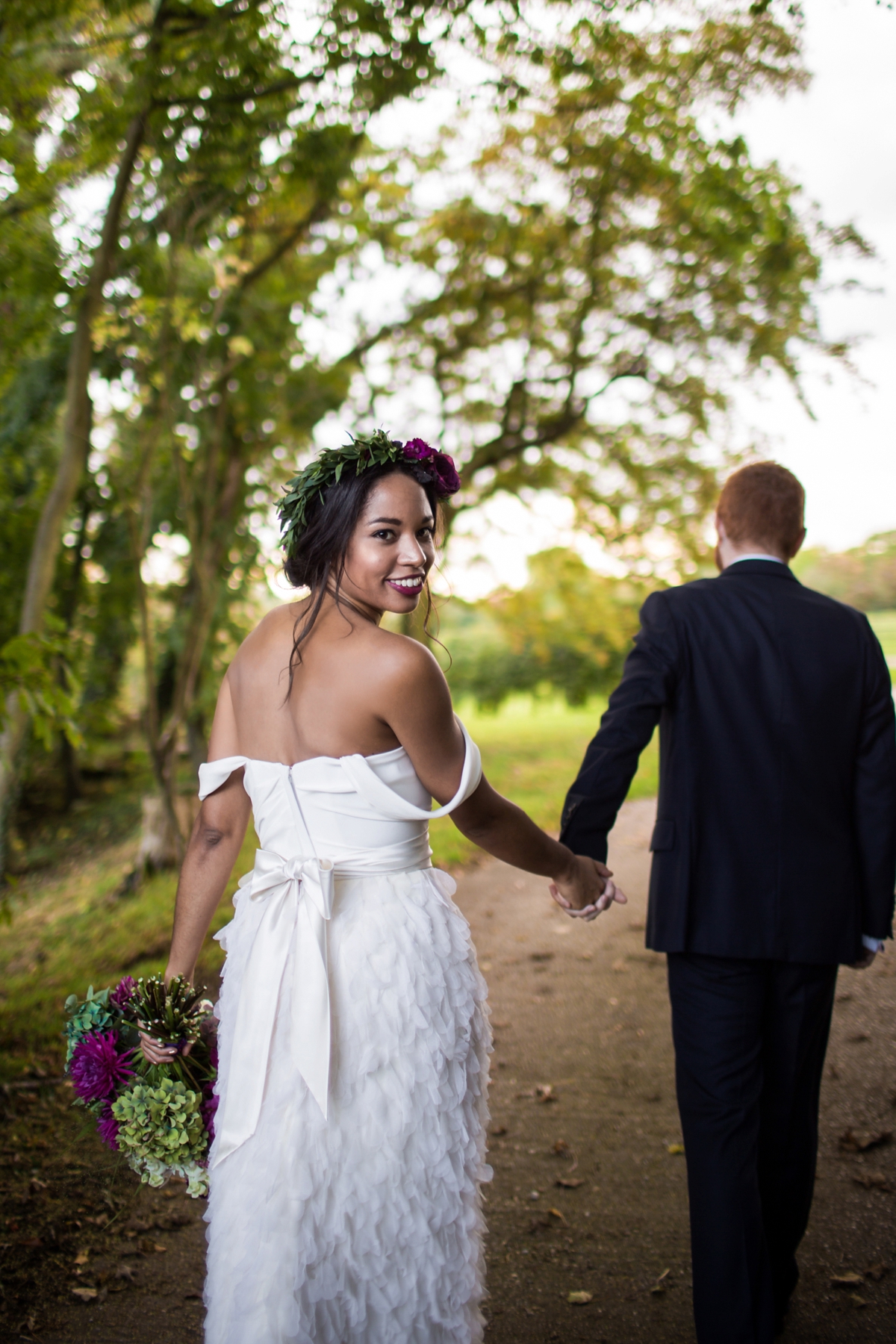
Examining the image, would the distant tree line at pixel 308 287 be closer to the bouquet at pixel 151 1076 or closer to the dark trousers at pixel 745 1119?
the bouquet at pixel 151 1076

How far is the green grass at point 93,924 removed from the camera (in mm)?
5074

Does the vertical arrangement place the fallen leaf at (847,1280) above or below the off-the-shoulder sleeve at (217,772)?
below

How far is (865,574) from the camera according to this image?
11.9 meters

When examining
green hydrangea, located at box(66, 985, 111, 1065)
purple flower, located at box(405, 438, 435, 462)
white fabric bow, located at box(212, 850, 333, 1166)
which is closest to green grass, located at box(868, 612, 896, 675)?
purple flower, located at box(405, 438, 435, 462)

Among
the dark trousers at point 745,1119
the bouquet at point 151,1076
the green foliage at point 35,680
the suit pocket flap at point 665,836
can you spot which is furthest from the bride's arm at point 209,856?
the green foliage at point 35,680

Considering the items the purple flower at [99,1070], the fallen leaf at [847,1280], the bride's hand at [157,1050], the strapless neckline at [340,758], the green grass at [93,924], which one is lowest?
the green grass at [93,924]

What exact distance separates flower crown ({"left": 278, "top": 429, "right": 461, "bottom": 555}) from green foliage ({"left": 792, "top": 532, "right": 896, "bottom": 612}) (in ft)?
33.9

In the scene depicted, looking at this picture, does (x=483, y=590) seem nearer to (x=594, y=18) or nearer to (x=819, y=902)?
(x=594, y=18)

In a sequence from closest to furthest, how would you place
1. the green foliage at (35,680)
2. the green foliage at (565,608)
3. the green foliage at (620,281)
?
1. the green foliage at (35,680)
2. the green foliage at (620,281)
3. the green foliage at (565,608)

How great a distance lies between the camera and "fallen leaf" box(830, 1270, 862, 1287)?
290 centimetres

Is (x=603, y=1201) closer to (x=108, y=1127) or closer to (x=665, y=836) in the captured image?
(x=665, y=836)

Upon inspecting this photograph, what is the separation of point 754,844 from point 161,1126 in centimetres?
164

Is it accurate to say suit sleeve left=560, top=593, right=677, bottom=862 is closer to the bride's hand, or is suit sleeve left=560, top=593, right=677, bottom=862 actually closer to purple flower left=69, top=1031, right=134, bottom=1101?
the bride's hand

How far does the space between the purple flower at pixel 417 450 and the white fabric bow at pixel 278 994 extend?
0.89 metres
